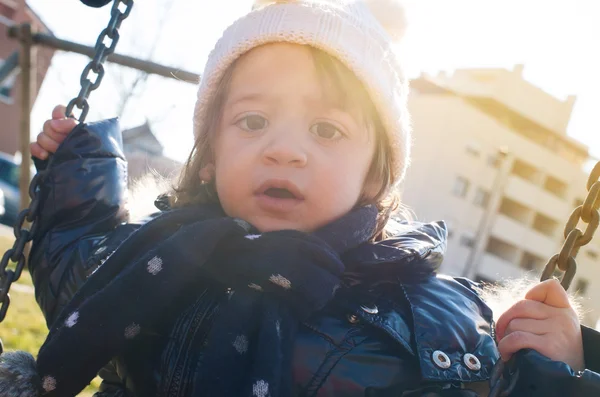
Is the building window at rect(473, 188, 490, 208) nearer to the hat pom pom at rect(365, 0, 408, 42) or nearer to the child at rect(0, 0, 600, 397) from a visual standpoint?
the hat pom pom at rect(365, 0, 408, 42)

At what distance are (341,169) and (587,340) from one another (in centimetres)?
60

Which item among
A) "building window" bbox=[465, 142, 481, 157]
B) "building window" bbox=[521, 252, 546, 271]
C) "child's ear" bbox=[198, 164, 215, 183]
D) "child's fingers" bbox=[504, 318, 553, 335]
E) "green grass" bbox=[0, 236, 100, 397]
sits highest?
"building window" bbox=[465, 142, 481, 157]

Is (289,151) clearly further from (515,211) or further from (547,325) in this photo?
(515,211)

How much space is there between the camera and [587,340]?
104cm

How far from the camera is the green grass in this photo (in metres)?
2.89

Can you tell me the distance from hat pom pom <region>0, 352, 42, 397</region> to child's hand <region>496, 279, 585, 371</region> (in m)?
0.87

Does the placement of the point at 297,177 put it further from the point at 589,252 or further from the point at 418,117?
the point at 589,252

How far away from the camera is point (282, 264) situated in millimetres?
1095

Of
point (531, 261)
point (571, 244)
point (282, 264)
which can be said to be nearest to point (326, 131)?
point (282, 264)

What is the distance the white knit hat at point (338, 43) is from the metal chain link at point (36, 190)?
0.27 meters

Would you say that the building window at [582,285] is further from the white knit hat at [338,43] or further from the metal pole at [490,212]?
the white knit hat at [338,43]

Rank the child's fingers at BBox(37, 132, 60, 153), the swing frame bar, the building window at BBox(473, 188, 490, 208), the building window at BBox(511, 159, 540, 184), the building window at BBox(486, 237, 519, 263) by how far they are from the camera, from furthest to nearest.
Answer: the building window at BBox(486, 237, 519, 263), the building window at BBox(511, 159, 540, 184), the building window at BBox(473, 188, 490, 208), the swing frame bar, the child's fingers at BBox(37, 132, 60, 153)

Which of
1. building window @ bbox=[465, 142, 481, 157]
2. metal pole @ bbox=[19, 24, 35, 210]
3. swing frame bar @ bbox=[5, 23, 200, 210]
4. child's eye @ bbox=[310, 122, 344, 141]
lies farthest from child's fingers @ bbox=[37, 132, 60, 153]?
building window @ bbox=[465, 142, 481, 157]

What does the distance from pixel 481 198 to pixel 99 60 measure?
2109 cm
